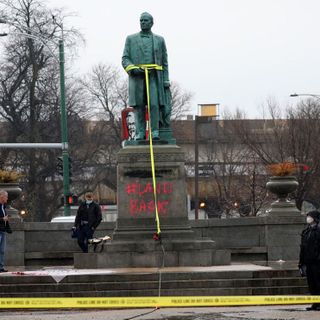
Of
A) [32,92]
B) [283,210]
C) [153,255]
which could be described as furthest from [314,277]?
[32,92]

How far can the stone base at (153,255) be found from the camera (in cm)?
2064

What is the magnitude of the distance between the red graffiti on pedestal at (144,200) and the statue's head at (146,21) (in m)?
3.33

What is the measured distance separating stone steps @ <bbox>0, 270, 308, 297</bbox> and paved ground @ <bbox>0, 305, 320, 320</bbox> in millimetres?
1479

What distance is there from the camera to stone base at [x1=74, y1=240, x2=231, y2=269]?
67.7 ft

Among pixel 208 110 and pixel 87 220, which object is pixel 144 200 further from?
pixel 208 110

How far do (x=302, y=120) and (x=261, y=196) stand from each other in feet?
15.2

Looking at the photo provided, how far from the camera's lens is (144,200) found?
70.9ft

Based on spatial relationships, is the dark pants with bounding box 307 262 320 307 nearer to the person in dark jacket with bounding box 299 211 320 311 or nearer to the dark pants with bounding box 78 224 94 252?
the person in dark jacket with bounding box 299 211 320 311

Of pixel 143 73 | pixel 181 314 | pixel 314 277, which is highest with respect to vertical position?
pixel 143 73

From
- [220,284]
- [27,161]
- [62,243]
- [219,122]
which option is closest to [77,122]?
[27,161]

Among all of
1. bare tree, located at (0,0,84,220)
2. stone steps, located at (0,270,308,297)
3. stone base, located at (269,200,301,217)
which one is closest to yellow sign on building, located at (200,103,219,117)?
bare tree, located at (0,0,84,220)

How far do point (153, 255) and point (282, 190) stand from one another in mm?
6550

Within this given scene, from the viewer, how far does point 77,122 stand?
58.5m

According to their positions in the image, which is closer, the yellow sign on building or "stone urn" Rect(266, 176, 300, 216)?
"stone urn" Rect(266, 176, 300, 216)
